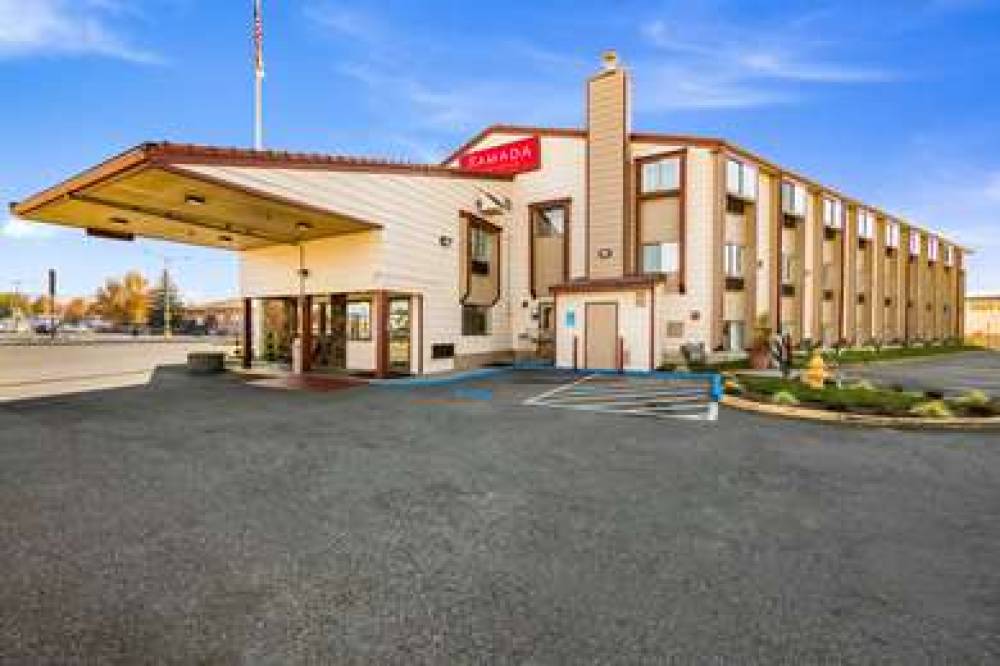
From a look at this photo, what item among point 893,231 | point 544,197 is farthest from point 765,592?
point 893,231

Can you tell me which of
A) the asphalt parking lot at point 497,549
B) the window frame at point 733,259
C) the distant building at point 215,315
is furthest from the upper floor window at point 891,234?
the distant building at point 215,315

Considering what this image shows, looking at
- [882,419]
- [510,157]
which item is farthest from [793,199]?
[882,419]

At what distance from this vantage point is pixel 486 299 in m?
21.5

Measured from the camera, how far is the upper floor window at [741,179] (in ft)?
67.6

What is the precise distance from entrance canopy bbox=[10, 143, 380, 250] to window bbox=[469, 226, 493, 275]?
552cm

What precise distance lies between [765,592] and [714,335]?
1807 centimetres

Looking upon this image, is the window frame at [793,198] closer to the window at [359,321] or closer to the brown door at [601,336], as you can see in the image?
the brown door at [601,336]

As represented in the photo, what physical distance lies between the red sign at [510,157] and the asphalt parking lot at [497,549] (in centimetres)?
1818

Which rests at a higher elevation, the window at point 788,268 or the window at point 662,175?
the window at point 662,175

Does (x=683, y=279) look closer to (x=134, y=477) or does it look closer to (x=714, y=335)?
(x=714, y=335)

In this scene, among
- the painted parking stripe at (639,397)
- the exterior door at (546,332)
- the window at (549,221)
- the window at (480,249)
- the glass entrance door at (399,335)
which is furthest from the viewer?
the window at (549,221)

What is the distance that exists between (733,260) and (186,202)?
21.0 metres

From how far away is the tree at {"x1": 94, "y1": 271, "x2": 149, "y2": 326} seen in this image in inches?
2982

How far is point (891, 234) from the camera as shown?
36.6 metres
